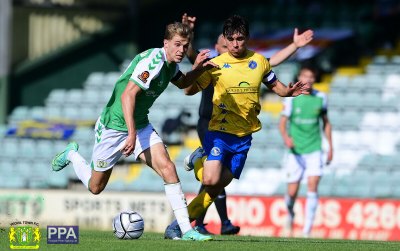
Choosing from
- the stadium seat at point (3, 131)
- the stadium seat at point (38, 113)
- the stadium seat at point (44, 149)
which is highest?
the stadium seat at point (38, 113)

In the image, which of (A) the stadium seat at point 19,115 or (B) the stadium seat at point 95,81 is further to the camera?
(B) the stadium seat at point 95,81

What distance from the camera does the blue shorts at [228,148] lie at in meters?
10.1

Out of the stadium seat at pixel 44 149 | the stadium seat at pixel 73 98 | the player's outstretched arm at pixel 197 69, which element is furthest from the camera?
the stadium seat at pixel 73 98

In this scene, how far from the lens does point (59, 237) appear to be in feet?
30.0

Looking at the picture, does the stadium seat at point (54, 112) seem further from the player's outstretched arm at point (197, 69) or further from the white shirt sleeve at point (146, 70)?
the white shirt sleeve at point (146, 70)

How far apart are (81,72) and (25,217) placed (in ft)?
19.3

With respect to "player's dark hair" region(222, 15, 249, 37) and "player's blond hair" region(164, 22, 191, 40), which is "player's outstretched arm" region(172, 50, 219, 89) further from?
"player's dark hair" region(222, 15, 249, 37)

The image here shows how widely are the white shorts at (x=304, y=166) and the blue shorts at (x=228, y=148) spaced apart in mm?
3554

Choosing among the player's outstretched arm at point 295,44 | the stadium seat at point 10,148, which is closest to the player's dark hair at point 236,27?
the player's outstretched arm at point 295,44

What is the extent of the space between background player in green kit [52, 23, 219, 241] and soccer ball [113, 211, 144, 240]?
15.0 inches

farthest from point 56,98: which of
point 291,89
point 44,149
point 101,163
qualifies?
point 291,89

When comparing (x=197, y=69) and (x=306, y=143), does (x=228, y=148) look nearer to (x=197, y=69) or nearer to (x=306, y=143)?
(x=197, y=69)

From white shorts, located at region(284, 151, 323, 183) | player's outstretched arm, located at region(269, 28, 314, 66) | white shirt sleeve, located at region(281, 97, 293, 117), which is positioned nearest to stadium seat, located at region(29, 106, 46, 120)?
white shirt sleeve, located at region(281, 97, 293, 117)

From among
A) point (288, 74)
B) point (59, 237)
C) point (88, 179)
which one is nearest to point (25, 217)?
point (288, 74)
